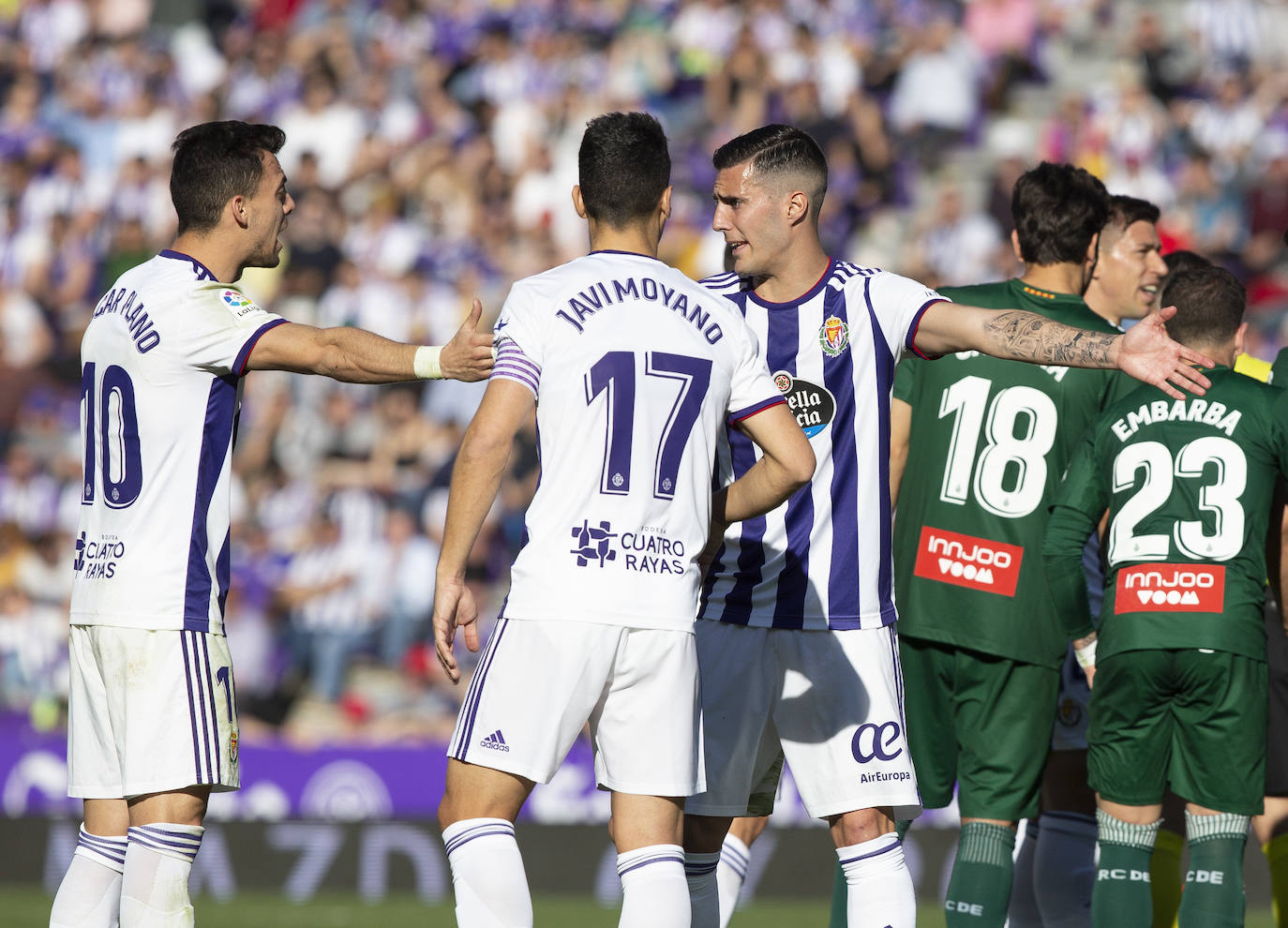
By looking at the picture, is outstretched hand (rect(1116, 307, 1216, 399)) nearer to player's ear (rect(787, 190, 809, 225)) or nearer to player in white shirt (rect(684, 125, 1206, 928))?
player in white shirt (rect(684, 125, 1206, 928))

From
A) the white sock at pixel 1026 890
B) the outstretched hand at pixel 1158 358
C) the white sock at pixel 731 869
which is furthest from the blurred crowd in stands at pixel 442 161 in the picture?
the outstretched hand at pixel 1158 358

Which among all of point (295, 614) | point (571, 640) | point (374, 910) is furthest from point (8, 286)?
point (571, 640)

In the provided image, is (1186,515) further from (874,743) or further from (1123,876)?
(874,743)

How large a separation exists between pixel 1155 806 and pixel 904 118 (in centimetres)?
1112

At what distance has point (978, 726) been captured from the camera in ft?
19.5

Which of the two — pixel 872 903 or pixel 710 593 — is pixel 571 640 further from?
pixel 872 903

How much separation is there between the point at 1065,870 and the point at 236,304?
3.82 metres

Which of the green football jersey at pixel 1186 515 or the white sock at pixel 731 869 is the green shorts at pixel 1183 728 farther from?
the white sock at pixel 731 869

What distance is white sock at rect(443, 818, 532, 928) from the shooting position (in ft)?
13.8

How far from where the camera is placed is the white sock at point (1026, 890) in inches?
263

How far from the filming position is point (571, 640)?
4289 mm

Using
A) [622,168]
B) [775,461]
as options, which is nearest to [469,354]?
[622,168]

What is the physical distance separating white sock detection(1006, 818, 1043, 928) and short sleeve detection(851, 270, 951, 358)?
8.34 ft

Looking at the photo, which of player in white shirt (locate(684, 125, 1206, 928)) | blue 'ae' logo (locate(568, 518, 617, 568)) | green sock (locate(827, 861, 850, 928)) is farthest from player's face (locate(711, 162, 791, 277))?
green sock (locate(827, 861, 850, 928))
